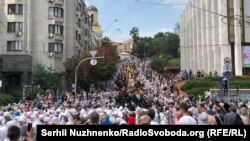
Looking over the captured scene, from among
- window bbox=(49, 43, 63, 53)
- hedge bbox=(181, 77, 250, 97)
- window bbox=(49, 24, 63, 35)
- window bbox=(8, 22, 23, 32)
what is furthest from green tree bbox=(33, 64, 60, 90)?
hedge bbox=(181, 77, 250, 97)

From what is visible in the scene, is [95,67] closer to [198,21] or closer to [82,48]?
[82,48]

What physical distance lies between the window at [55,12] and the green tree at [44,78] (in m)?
7.97

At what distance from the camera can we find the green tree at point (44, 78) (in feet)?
173

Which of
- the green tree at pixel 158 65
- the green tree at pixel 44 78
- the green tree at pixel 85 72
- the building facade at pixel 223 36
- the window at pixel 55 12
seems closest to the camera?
the green tree at pixel 44 78

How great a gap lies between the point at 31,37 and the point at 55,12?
480 centimetres

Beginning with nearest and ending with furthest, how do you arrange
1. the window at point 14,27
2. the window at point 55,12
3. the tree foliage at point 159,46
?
the window at point 14,27
the window at point 55,12
the tree foliage at point 159,46

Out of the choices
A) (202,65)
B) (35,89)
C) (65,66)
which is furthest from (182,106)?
(202,65)

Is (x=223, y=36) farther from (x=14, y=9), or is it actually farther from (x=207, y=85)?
(x=14, y=9)

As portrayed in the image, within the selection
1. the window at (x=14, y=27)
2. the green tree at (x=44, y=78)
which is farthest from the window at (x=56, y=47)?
the window at (x=14, y=27)

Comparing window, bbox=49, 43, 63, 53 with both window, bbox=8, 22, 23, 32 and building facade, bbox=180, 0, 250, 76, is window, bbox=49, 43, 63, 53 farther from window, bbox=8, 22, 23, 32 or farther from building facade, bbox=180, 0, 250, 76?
building facade, bbox=180, 0, 250, 76

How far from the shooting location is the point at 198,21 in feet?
246

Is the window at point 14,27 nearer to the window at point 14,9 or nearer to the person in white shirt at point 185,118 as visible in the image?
the window at point 14,9

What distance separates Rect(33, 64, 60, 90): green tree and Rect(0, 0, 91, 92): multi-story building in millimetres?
889

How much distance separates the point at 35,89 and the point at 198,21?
36240mm
